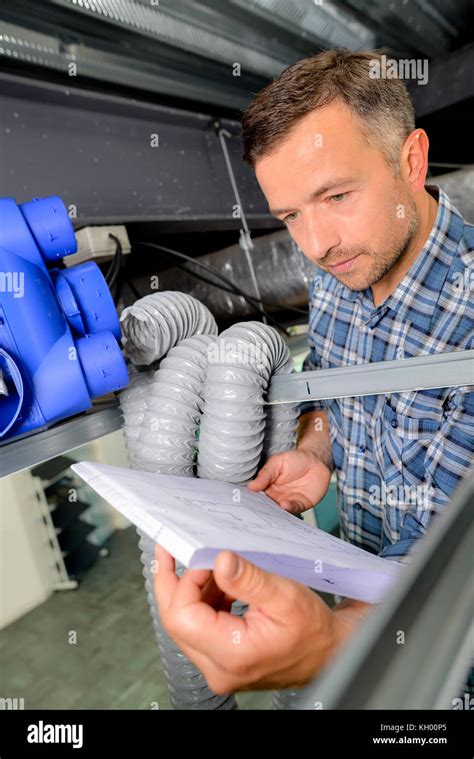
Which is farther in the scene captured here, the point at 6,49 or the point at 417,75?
the point at 417,75

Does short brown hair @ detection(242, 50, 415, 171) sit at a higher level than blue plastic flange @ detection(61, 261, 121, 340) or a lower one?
higher

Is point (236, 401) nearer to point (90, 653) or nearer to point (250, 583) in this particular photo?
point (250, 583)

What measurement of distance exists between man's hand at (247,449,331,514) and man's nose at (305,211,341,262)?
0.43 meters

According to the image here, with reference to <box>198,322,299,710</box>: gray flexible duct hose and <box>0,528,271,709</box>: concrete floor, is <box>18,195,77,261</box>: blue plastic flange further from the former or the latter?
<box>0,528,271,709</box>: concrete floor

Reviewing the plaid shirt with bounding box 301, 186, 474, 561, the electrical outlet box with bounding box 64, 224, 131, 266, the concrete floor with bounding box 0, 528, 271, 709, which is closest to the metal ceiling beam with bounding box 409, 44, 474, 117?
the plaid shirt with bounding box 301, 186, 474, 561

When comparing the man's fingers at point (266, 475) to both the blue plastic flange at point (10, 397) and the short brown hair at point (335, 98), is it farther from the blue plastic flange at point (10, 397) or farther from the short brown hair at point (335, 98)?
the short brown hair at point (335, 98)

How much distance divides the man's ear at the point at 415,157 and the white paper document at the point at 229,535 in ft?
2.35

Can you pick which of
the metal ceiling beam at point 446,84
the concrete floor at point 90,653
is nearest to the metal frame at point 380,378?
the concrete floor at point 90,653

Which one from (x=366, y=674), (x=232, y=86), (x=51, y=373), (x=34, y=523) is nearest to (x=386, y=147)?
(x=51, y=373)

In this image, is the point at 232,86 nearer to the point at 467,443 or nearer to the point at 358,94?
the point at 358,94

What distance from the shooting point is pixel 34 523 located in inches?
80.4

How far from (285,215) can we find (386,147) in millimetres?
223

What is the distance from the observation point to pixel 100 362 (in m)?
0.79

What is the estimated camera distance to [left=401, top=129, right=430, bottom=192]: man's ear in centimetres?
89
